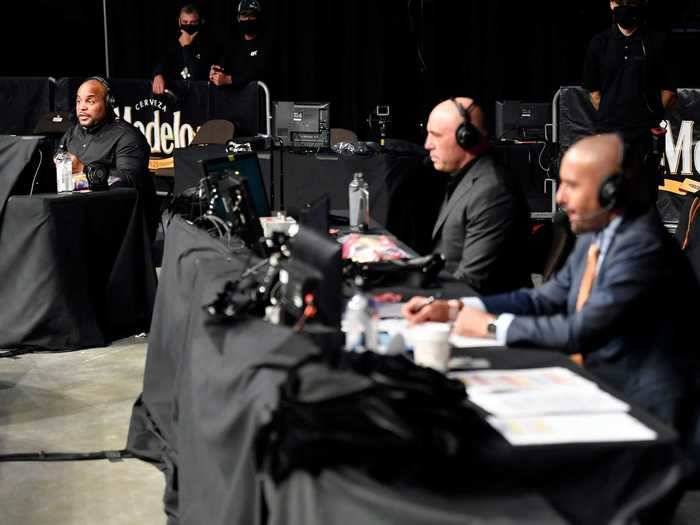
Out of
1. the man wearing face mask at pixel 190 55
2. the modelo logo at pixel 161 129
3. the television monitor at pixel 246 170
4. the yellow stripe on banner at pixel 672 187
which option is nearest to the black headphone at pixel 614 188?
the television monitor at pixel 246 170

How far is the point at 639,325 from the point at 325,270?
80cm

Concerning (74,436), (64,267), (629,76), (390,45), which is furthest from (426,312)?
(390,45)

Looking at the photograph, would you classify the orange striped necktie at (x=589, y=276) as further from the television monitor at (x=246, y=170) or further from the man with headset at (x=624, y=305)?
the television monitor at (x=246, y=170)

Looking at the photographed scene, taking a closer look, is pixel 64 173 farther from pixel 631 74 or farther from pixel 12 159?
pixel 631 74

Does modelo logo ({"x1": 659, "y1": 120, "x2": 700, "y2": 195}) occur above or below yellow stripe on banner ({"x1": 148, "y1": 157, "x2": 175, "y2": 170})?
above

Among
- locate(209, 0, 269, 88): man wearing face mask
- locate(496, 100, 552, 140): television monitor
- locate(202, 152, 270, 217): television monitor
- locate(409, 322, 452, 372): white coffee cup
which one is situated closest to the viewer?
locate(409, 322, 452, 372): white coffee cup

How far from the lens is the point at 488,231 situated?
3771mm

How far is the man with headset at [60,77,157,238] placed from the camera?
19.8ft

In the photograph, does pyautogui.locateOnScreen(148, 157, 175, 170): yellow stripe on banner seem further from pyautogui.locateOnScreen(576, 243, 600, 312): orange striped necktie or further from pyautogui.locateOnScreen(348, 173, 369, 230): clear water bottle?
pyautogui.locateOnScreen(576, 243, 600, 312): orange striped necktie

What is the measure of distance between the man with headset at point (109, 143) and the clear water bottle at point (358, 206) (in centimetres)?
175

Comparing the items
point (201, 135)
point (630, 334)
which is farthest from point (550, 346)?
point (201, 135)

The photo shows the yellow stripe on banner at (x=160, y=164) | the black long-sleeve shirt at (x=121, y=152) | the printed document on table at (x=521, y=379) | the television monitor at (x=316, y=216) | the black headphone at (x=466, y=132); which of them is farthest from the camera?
the yellow stripe on banner at (x=160, y=164)

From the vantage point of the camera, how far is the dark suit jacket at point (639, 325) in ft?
8.21

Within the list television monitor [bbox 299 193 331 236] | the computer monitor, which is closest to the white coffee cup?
television monitor [bbox 299 193 331 236]
